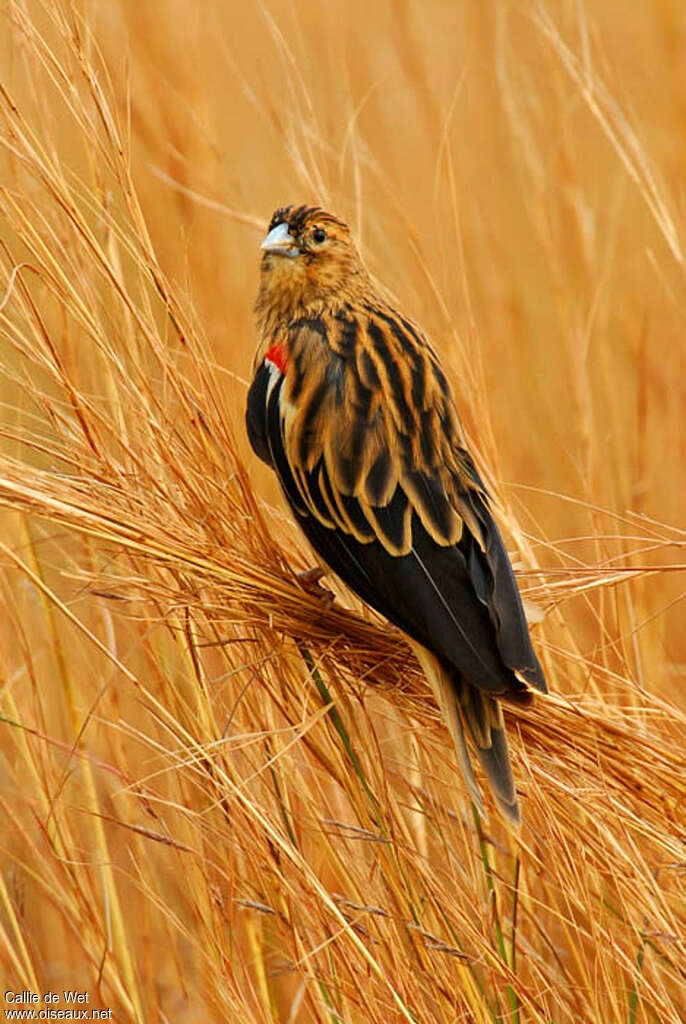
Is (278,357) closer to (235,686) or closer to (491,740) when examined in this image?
(235,686)

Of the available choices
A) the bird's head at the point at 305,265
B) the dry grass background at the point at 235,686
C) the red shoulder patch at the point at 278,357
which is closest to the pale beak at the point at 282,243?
the bird's head at the point at 305,265

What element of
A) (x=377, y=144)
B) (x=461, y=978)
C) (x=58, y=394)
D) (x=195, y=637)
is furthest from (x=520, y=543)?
(x=377, y=144)

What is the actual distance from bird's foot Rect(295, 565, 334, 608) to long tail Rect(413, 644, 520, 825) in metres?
0.29

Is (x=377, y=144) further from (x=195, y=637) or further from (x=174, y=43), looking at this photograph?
(x=195, y=637)

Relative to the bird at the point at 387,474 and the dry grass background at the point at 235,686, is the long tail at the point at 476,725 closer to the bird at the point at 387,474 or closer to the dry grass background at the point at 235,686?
the bird at the point at 387,474

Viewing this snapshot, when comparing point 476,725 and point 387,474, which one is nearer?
point 476,725

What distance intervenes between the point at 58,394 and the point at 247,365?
85 centimetres

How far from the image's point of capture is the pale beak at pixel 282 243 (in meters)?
3.01

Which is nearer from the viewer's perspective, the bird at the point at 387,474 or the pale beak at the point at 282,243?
the bird at the point at 387,474

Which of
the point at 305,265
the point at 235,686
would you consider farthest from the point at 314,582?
the point at 305,265

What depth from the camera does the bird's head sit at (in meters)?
3.01

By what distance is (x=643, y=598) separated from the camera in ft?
11.5

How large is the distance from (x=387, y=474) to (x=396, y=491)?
5cm

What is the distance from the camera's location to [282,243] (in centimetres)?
301
